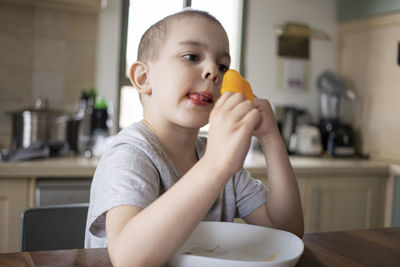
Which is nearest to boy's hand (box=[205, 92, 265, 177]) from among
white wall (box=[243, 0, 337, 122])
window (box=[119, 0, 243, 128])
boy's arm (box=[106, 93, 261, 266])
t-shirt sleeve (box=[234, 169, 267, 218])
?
boy's arm (box=[106, 93, 261, 266])

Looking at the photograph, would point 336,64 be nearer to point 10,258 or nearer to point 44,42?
point 44,42

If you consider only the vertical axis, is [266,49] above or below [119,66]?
above

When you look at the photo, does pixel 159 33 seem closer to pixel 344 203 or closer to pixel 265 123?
pixel 265 123

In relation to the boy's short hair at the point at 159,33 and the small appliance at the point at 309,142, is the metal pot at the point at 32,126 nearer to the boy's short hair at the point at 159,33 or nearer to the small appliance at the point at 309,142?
the boy's short hair at the point at 159,33

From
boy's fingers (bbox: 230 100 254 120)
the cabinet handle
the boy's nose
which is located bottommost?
the cabinet handle

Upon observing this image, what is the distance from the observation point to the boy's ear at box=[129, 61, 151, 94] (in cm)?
86

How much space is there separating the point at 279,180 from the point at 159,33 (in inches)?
15.1

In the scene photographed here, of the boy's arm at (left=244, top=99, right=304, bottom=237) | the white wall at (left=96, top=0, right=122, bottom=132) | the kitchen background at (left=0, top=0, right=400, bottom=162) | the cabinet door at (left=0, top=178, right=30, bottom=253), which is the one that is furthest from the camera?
the white wall at (left=96, top=0, right=122, bottom=132)

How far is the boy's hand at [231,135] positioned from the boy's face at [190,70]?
207 millimetres

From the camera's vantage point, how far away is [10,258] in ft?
1.85

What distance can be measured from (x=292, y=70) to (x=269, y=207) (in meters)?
2.16

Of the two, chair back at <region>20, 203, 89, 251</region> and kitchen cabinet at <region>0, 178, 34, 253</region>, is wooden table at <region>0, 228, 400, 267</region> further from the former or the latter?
kitchen cabinet at <region>0, 178, 34, 253</region>

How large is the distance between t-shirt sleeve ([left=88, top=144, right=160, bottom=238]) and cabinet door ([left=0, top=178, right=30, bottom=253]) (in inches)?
38.7

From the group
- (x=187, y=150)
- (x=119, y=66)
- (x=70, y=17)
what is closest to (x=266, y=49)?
(x=119, y=66)
